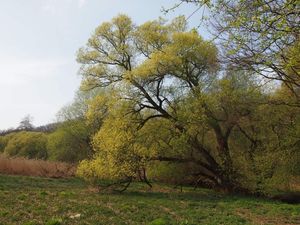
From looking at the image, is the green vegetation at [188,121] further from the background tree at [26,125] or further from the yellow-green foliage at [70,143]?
the background tree at [26,125]

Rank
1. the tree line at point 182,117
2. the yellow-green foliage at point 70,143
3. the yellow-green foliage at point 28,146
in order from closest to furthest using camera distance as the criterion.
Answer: the tree line at point 182,117 < the yellow-green foliage at point 70,143 < the yellow-green foliage at point 28,146

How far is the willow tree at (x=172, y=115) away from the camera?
83.4 ft

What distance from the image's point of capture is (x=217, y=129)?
28344mm

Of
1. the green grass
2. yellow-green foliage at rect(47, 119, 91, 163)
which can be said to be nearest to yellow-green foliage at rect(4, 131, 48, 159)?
yellow-green foliage at rect(47, 119, 91, 163)

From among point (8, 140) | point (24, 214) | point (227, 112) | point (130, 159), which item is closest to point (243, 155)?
point (227, 112)

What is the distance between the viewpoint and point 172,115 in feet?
90.0

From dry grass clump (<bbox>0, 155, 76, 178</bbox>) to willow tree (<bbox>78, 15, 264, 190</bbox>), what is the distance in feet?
38.5

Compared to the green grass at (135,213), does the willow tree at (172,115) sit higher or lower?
higher

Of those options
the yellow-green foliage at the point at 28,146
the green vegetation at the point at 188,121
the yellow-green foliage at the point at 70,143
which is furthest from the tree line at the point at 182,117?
the yellow-green foliage at the point at 28,146

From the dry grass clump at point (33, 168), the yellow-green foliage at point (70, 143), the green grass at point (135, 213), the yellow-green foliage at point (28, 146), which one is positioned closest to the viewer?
the green grass at point (135, 213)

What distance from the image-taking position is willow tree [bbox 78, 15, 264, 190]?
25422mm

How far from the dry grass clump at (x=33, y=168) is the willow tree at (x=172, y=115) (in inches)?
462

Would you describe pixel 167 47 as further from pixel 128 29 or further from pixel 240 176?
pixel 240 176

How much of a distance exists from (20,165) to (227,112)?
19.6 meters
